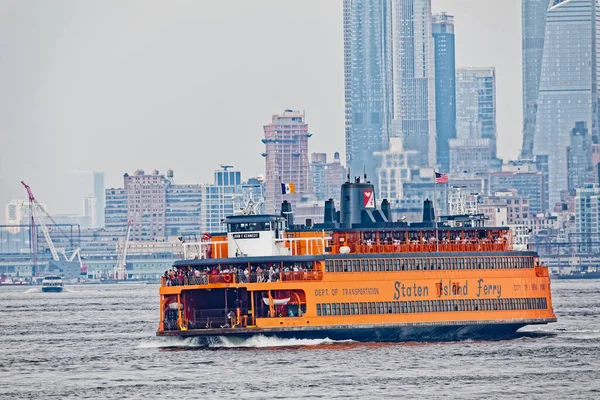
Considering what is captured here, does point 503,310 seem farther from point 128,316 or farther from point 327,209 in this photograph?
point 128,316

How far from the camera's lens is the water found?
228 feet

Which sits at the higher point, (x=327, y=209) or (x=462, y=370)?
(x=327, y=209)

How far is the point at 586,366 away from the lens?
254 ft

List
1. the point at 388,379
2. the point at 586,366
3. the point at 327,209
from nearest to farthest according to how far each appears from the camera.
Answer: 1. the point at 388,379
2. the point at 586,366
3. the point at 327,209

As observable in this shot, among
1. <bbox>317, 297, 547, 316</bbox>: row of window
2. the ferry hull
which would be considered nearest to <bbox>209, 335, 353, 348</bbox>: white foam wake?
the ferry hull

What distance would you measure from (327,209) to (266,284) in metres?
14.5

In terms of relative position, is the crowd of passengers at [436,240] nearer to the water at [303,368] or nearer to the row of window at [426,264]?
the row of window at [426,264]

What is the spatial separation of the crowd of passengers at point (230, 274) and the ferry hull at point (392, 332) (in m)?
2.12

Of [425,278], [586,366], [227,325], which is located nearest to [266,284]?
[227,325]

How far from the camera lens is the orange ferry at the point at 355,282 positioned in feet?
273

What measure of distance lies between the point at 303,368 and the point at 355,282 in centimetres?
984

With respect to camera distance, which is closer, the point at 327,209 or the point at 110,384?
the point at 110,384

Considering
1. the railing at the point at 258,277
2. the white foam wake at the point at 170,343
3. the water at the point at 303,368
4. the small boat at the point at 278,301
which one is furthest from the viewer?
the white foam wake at the point at 170,343

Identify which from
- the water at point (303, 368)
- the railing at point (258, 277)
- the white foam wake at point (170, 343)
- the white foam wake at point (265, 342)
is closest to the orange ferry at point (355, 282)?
the railing at point (258, 277)
